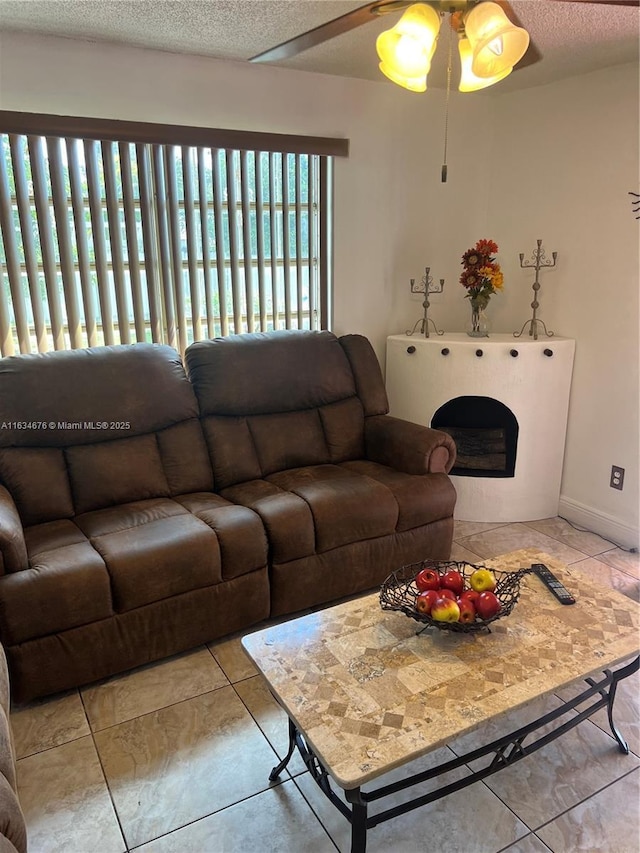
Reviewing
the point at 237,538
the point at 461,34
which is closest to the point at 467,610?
the point at 237,538

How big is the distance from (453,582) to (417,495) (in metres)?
1.01

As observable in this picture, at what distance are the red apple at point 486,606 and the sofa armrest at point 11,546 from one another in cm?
149

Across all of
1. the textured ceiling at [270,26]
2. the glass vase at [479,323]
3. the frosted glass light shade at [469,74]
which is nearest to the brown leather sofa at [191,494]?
the glass vase at [479,323]

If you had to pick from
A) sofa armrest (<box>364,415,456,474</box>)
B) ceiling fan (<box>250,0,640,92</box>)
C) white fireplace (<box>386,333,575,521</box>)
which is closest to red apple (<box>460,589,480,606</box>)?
sofa armrest (<box>364,415,456,474</box>)

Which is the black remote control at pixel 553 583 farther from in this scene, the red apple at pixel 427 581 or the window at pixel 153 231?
the window at pixel 153 231

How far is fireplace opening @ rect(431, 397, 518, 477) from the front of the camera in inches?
137

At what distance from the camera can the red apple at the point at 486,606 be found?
1.71 metres

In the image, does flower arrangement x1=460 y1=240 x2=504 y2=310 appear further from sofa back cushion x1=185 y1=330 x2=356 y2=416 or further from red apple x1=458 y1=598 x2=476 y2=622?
red apple x1=458 y1=598 x2=476 y2=622

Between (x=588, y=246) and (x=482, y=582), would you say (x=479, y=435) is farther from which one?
(x=482, y=582)

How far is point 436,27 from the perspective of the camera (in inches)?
61.5

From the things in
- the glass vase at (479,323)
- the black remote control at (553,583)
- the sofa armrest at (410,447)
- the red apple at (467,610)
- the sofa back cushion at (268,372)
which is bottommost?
the black remote control at (553,583)

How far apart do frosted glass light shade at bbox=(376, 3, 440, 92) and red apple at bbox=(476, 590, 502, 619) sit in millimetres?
1451

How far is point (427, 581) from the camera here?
1.81m

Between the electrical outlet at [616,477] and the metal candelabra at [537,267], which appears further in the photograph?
the metal candelabra at [537,267]
